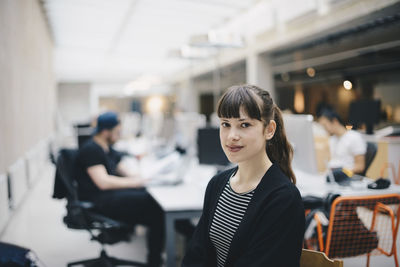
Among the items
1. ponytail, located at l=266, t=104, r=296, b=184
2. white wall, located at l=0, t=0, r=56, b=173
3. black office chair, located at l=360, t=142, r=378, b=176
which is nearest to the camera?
ponytail, located at l=266, t=104, r=296, b=184

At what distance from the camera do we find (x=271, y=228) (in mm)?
Answer: 1119

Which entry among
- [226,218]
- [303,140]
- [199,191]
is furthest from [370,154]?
[226,218]

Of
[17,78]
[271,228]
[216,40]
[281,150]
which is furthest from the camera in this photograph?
[17,78]

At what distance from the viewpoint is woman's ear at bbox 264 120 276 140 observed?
1275 millimetres

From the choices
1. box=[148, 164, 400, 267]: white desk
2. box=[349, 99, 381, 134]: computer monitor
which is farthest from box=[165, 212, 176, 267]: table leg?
box=[349, 99, 381, 134]: computer monitor

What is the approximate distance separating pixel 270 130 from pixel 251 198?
28 cm

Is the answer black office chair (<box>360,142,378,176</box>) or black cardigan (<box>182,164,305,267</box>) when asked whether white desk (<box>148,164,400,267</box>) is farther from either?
black cardigan (<box>182,164,305,267</box>)

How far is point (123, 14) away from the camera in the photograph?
6469 millimetres

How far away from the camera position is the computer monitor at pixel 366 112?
3.77m

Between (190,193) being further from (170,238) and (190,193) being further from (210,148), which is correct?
(210,148)

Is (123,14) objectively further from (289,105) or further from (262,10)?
(289,105)

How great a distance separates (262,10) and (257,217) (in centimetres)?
592

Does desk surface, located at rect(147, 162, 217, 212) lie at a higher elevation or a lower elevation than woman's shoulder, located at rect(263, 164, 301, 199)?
lower

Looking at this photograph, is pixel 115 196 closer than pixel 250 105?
No
